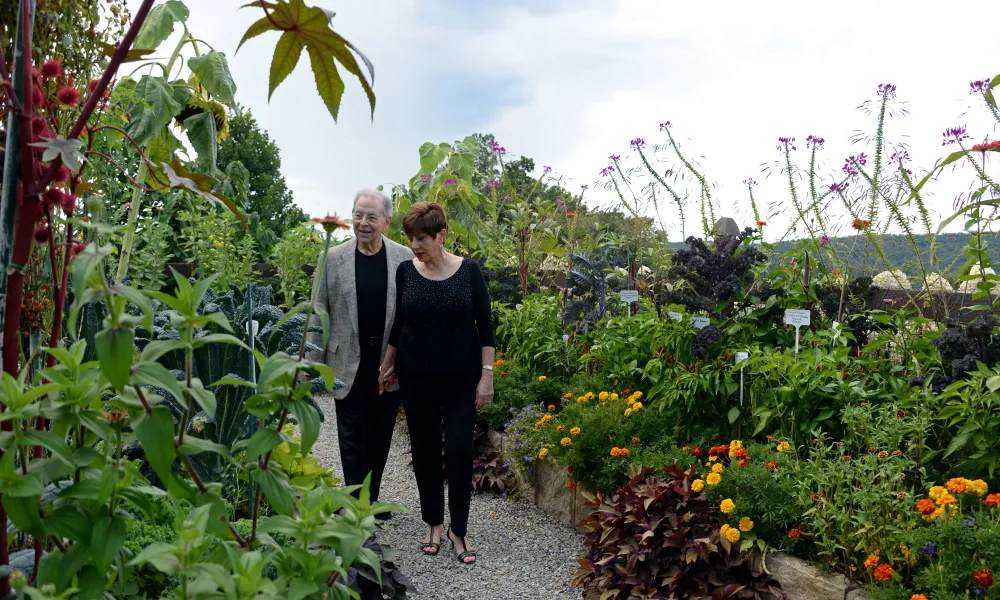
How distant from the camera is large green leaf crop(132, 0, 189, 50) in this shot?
278 centimetres

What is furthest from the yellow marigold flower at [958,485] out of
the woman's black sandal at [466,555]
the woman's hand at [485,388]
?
the woman's black sandal at [466,555]

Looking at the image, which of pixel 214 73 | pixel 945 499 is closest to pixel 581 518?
pixel 945 499

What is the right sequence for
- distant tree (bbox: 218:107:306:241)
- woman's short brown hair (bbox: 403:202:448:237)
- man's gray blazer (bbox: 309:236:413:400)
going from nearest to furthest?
woman's short brown hair (bbox: 403:202:448:237), man's gray blazer (bbox: 309:236:413:400), distant tree (bbox: 218:107:306:241)

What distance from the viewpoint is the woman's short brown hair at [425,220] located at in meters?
3.90

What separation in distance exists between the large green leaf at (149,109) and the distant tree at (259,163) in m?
26.4

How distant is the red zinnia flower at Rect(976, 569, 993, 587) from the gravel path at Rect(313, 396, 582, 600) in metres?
1.80


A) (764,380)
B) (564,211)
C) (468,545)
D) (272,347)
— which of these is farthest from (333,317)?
(564,211)

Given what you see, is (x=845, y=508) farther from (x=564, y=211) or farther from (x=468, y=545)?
(x=564, y=211)

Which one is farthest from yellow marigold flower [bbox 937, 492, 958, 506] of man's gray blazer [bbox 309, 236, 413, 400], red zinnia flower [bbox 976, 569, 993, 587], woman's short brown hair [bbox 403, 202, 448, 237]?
man's gray blazer [bbox 309, 236, 413, 400]

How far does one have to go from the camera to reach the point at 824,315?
4434mm

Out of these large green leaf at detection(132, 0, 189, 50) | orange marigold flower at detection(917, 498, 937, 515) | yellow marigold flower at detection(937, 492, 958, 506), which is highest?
large green leaf at detection(132, 0, 189, 50)

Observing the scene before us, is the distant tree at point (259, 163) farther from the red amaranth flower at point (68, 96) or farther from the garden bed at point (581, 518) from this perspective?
the red amaranth flower at point (68, 96)

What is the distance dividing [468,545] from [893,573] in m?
2.26

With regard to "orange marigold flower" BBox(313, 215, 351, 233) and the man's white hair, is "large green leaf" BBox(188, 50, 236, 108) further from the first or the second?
"orange marigold flower" BBox(313, 215, 351, 233)
